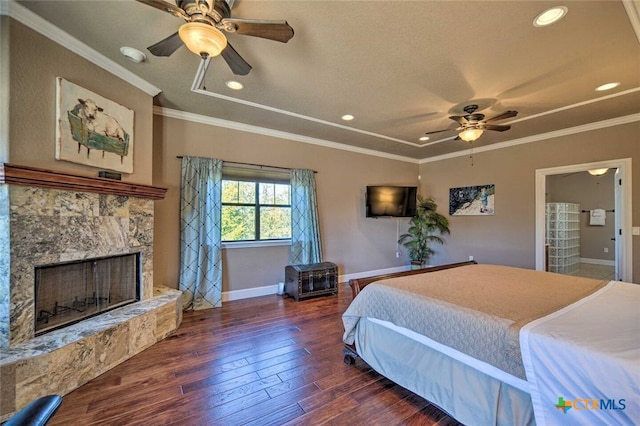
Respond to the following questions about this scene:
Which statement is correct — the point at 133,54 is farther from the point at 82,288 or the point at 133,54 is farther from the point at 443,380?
the point at 443,380

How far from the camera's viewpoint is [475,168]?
5.45 meters

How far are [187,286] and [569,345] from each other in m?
3.90

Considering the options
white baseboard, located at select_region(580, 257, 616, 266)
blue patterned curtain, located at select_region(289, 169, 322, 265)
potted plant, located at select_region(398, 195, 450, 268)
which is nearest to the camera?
blue patterned curtain, located at select_region(289, 169, 322, 265)

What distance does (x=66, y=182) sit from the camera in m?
2.17

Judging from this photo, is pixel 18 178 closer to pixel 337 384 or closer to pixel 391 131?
pixel 337 384

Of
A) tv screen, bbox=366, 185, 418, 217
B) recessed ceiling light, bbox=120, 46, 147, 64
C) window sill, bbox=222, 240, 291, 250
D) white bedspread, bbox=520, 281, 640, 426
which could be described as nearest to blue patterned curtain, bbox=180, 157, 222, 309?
window sill, bbox=222, 240, 291, 250

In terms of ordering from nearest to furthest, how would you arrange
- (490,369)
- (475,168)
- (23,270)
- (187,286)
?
(490,369) → (23,270) → (187,286) → (475,168)

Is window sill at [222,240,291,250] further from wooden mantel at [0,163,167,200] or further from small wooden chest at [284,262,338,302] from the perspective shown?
wooden mantel at [0,163,167,200]

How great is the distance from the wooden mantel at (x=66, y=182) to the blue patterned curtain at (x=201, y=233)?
0.82m

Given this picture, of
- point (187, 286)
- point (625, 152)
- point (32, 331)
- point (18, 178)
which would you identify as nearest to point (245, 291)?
point (187, 286)

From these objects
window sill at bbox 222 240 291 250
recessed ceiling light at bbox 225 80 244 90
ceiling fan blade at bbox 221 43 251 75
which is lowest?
window sill at bbox 222 240 291 250

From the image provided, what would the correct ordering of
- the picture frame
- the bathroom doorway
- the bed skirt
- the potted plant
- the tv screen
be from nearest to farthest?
the bed skirt < the picture frame < the tv screen < the potted plant < the bathroom doorway

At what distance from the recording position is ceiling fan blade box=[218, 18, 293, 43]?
64.3 inches

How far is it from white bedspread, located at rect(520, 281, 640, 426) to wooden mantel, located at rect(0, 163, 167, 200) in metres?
3.32
